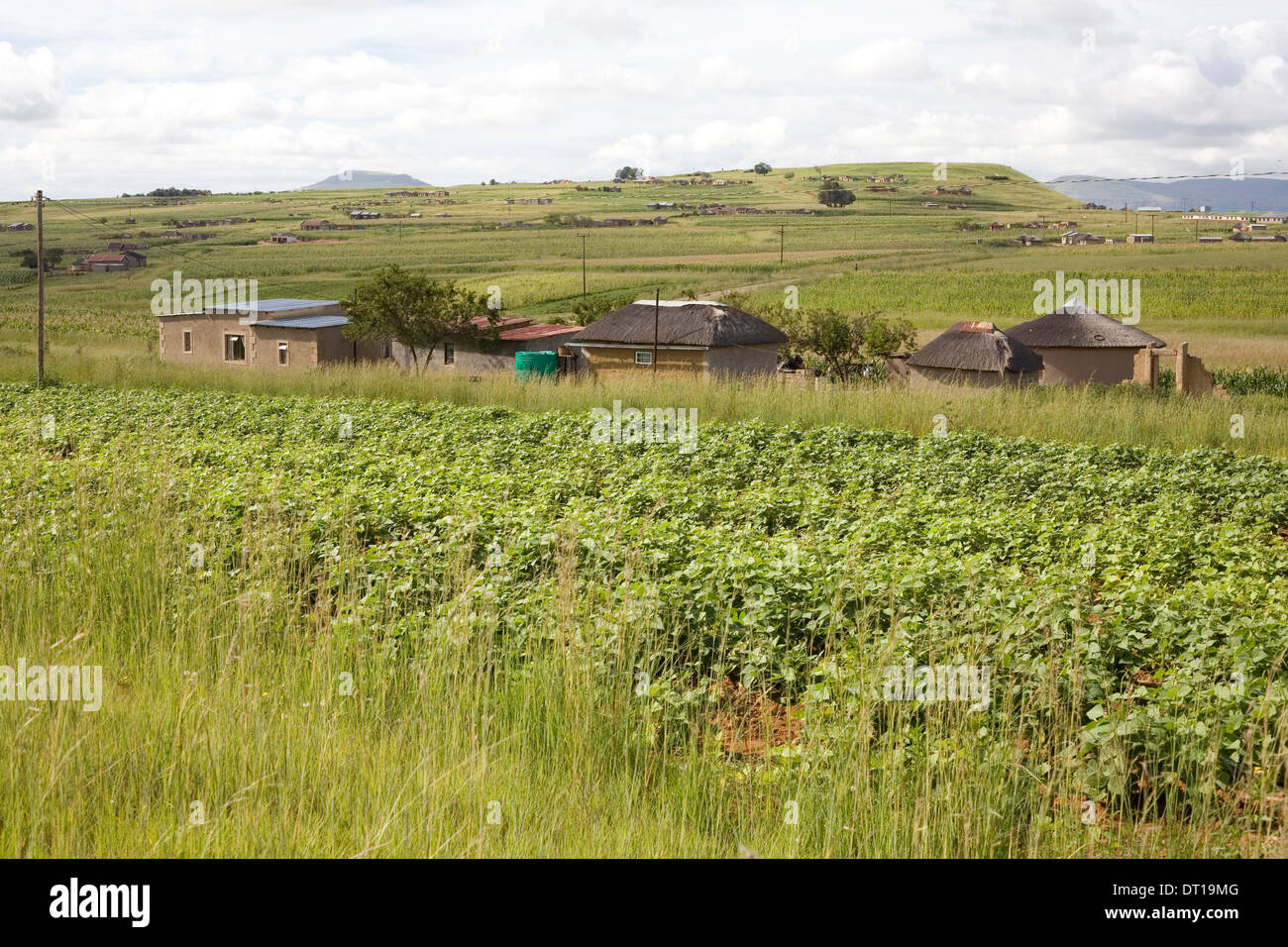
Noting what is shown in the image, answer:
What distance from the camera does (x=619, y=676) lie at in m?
5.86

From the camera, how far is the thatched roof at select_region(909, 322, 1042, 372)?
112ft

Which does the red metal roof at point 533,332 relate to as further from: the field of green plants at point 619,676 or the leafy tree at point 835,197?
the leafy tree at point 835,197

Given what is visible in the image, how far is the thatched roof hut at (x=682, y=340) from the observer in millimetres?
37906

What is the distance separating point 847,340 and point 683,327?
8518mm

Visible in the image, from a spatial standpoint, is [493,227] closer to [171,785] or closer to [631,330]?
[631,330]

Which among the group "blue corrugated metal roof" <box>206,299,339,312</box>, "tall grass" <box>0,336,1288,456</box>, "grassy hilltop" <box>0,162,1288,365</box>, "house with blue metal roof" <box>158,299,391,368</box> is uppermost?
"grassy hilltop" <box>0,162,1288,365</box>

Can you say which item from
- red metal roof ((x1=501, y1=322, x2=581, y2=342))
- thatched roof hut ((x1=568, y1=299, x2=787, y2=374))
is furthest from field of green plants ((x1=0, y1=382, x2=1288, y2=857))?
red metal roof ((x1=501, y1=322, x2=581, y2=342))

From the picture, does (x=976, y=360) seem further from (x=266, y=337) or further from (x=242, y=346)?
(x=242, y=346)

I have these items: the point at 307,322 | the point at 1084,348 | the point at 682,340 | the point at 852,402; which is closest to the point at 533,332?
the point at 307,322

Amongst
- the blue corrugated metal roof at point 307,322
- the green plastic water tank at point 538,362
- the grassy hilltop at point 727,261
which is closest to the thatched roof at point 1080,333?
the grassy hilltop at point 727,261

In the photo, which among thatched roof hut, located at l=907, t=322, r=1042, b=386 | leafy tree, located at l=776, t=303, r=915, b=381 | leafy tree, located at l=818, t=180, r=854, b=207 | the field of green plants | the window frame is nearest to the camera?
the field of green plants

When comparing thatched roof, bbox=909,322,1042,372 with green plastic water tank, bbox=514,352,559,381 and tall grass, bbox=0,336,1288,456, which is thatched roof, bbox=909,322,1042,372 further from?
green plastic water tank, bbox=514,352,559,381

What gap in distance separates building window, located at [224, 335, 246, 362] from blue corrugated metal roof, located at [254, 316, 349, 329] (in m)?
1.84
